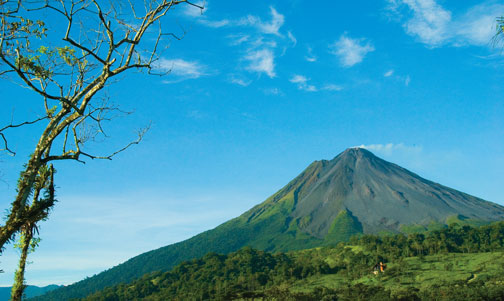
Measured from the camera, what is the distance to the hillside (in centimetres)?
7892

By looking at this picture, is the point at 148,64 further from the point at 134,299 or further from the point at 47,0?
the point at 134,299

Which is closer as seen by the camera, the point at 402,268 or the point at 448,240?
the point at 402,268

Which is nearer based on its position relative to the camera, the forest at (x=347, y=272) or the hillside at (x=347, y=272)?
the forest at (x=347, y=272)

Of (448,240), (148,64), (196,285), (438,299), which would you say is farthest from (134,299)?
(148,64)

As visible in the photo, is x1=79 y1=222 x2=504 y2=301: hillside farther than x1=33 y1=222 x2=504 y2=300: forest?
Yes

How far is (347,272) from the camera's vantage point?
105 m

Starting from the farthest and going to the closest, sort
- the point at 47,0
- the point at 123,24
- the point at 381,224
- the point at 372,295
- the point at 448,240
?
1. the point at 381,224
2. the point at 448,240
3. the point at 372,295
4. the point at 123,24
5. the point at 47,0

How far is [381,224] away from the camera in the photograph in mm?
191500

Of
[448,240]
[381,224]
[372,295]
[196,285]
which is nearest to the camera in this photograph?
[372,295]

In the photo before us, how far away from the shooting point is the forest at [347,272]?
252ft

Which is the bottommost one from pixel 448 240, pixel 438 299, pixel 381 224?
pixel 438 299

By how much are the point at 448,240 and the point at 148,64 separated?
135 meters

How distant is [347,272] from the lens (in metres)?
105

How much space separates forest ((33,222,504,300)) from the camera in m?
76.9
